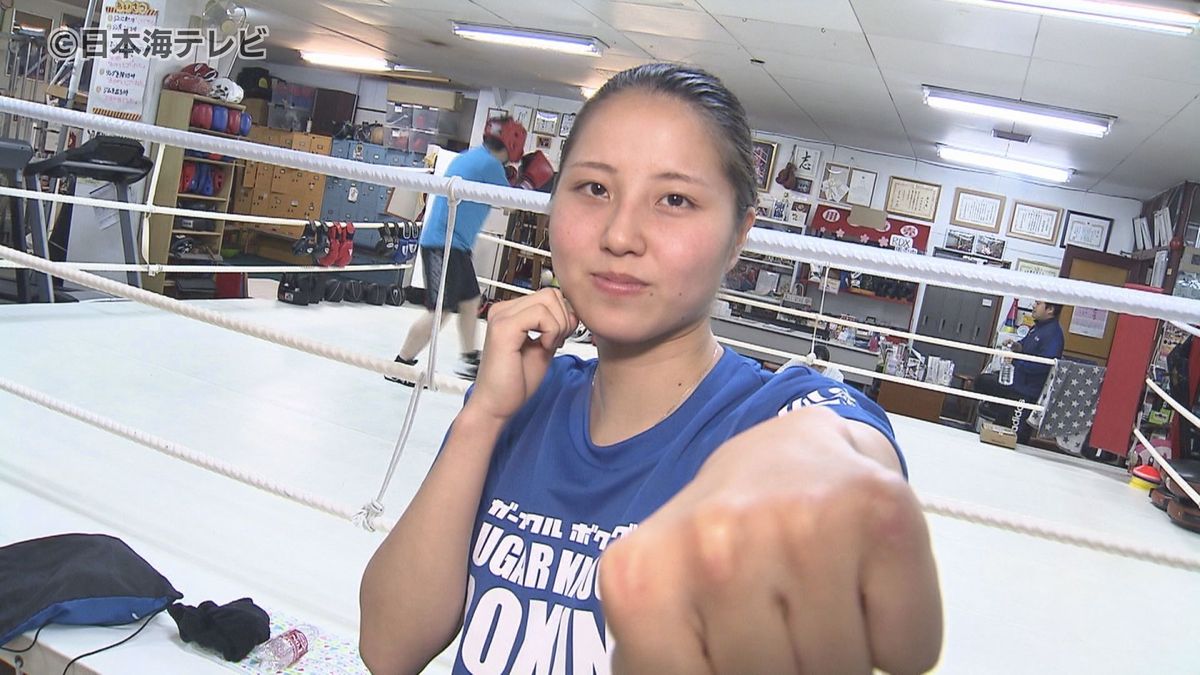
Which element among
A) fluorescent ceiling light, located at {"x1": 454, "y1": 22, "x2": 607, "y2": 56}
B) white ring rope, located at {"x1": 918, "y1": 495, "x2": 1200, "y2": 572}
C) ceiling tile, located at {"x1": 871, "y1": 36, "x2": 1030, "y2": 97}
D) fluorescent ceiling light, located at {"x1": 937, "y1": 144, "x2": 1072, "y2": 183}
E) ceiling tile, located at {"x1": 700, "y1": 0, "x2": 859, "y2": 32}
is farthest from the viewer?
fluorescent ceiling light, located at {"x1": 937, "y1": 144, "x2": 1072, "y2": 183}

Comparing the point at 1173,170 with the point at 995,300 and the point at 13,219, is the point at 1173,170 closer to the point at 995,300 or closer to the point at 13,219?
the point at 995,300

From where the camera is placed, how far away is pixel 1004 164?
336 inches

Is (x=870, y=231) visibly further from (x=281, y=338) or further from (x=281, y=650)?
(x=281, y=650)

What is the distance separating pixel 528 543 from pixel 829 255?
701 millimetres

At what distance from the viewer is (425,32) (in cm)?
799

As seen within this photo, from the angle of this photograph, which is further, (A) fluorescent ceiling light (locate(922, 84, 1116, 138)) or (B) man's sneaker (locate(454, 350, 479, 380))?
(A) fluorescent ceiling light (locate(922, 84, 1116, 138))

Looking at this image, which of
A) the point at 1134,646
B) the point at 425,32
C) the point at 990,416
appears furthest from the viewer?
the point at 425,32

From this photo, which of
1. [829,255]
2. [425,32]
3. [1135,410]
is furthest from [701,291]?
[425,32]

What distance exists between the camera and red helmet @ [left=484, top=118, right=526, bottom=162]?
4.31 m

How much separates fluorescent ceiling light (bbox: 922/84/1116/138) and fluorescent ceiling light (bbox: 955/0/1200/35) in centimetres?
204

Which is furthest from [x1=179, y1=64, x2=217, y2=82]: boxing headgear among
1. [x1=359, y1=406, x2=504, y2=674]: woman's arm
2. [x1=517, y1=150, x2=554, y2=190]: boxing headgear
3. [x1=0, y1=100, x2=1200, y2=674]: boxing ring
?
[x1=359, y1=406, x2=504, y2=674]: woman's arm

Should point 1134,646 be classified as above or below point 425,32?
below

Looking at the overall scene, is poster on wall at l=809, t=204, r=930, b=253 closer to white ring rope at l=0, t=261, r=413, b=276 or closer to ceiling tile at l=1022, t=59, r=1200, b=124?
ceiling tile at l=1022, t=59, r=1200, b=124

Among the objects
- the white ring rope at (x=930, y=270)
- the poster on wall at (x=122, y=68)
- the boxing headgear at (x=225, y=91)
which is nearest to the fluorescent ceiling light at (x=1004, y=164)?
the boxing headgear at (x=225, y=91)
